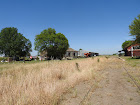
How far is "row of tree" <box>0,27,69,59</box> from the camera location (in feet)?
149

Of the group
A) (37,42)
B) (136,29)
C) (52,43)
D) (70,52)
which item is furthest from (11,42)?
(136,29)

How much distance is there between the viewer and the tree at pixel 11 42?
4497cm

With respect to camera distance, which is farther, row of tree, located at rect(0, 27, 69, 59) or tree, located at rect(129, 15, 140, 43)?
row of tree, located at rect(0, 27, 69, 59)

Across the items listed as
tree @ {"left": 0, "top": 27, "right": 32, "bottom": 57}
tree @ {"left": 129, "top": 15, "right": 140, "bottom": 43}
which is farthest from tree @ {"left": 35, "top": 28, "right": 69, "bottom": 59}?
tree @ {"left": 129, "top": 15, "right": 140, "bottom": 43}

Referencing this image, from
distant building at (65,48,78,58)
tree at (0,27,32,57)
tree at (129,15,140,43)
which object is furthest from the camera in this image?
distant building at (65,48,78,58)

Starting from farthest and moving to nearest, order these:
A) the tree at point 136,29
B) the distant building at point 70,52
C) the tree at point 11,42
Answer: the distant building at point 70,52
the tree at point 11,42
the tree at point 136,29

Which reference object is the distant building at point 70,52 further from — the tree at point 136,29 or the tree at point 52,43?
the tree at point 136,29

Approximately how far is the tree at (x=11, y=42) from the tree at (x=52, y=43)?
24.2ft

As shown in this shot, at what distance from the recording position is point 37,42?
4888 cm

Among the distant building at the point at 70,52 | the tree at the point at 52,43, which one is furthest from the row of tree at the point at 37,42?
the distant building at the point at 70,52

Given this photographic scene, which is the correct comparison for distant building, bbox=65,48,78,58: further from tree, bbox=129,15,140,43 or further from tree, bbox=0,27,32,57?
tree, bbox=129,15,140,43

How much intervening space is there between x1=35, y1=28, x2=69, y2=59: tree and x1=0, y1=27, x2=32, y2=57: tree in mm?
7370

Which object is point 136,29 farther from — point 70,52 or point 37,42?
point 70,52

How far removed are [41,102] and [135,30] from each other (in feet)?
104
